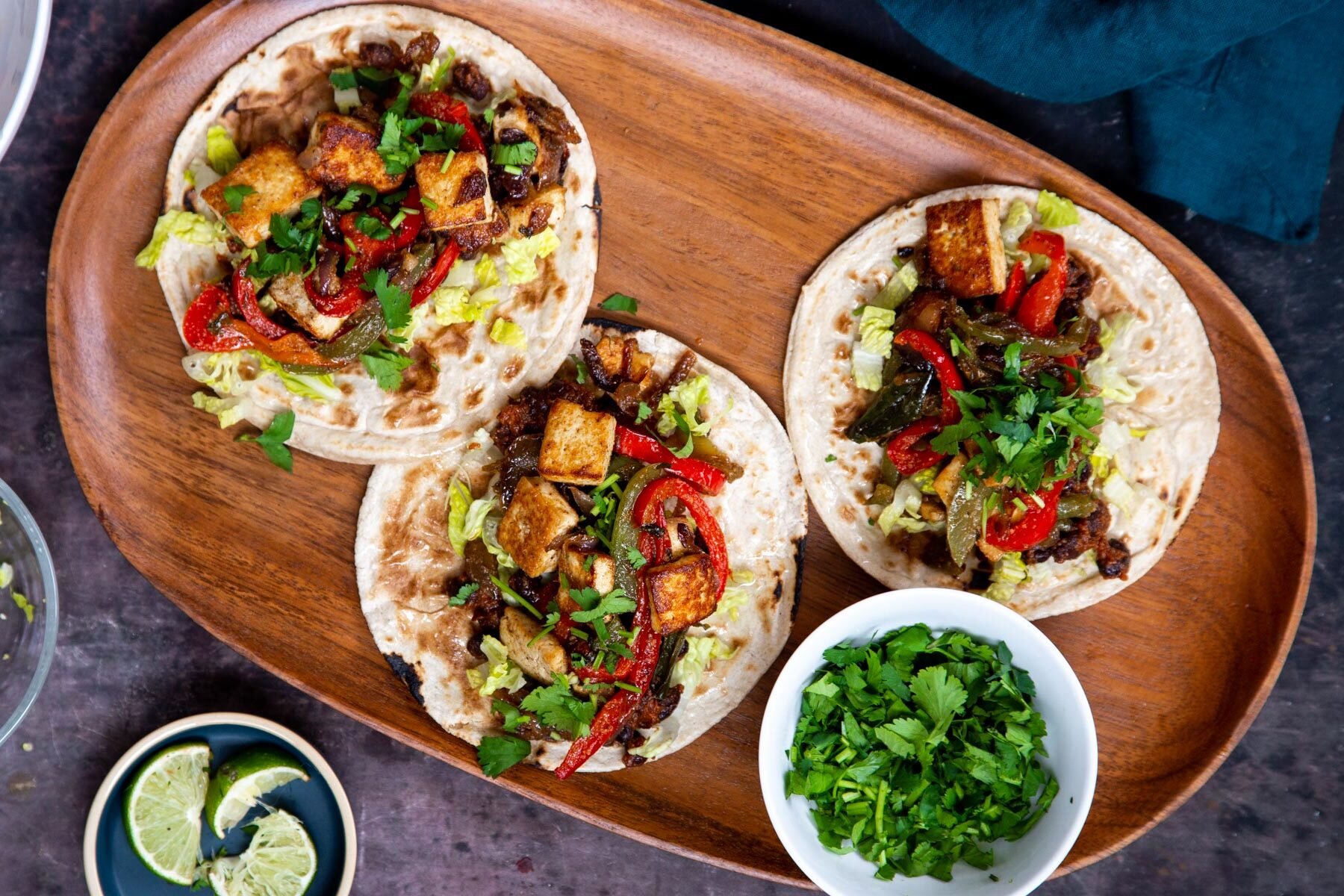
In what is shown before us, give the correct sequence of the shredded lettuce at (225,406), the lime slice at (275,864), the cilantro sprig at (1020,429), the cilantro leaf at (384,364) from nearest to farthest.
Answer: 1. the cilantro sprig at (1020,429)
2. the cilantro leaf at (384,364)
3. the shredded lettuce at (225,406)
4. the lime slice at (275,864)

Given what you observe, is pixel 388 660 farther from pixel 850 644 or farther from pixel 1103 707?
pixel 1103 707

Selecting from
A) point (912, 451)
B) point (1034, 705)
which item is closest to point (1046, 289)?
point (912, 451)

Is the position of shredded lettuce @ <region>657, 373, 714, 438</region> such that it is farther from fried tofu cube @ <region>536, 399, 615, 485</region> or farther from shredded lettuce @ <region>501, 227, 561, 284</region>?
shredded lettuce @ <region>501, 227, 561, 284</region>

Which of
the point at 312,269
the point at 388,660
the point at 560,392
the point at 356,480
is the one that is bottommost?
the point at 388,660

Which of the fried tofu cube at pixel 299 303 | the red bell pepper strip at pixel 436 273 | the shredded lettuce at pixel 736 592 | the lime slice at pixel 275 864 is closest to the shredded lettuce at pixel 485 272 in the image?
the red bell pepper strip at pixel 436 273

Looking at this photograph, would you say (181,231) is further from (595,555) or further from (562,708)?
(562,708)

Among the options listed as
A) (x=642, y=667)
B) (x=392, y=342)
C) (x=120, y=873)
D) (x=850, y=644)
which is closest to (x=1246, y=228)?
(x=850, y=644)

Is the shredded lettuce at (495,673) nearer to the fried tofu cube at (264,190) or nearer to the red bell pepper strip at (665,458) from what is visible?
the red bell pepper strip at (665,458)
